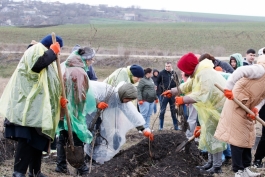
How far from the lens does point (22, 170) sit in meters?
4.83

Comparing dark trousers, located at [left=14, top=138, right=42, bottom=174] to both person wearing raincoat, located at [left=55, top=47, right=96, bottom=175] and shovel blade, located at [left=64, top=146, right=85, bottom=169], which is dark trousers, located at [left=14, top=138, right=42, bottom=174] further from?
person wearing raincoat, located at [left=55, top=47, right=96, bottom=175]

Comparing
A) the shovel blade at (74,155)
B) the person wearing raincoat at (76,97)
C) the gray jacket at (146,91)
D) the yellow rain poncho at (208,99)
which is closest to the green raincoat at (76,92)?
the person wearing raincoat at (76,97)

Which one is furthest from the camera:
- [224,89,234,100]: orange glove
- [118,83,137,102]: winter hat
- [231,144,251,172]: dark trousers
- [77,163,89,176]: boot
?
[118,83,137,102]: winter hat

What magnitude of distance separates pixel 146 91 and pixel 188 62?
13.1ft

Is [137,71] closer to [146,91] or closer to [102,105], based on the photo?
[102,105]

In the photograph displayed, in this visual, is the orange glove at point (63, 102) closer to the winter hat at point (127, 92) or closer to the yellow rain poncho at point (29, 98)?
the yellow rain poncho at point (29, 98)

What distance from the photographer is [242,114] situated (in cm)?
504

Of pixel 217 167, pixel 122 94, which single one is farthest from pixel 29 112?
pixel 217 167

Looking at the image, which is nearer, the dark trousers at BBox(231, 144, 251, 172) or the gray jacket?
the dark trousers at BBox(231, 144, 251, 172)

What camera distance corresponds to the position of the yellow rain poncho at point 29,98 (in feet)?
15.1

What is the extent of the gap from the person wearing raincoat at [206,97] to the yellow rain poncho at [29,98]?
1890 mm

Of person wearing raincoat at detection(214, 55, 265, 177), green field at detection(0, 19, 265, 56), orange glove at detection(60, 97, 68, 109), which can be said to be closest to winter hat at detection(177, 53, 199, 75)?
person wearing raincoat at detection(214, 55, 265, 177)

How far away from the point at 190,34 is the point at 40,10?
24862mm

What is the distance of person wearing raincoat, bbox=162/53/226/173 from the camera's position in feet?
18.2
